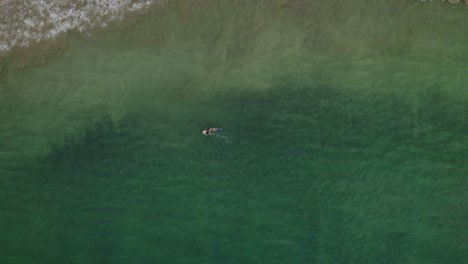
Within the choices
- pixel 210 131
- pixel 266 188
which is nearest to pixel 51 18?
pixel 210 131

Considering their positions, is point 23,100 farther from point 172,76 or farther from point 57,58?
point 172,76

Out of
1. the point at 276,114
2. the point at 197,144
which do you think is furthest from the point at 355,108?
the point at 197,144

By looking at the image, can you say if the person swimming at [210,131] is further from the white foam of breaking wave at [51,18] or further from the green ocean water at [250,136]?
the white foam of breaking wave at [51,18]

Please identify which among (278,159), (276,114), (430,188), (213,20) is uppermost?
(213,20)

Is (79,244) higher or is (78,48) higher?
(78,48)

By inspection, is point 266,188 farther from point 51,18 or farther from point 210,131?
point 51,18

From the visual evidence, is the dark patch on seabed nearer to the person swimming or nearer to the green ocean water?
the green ocean water
